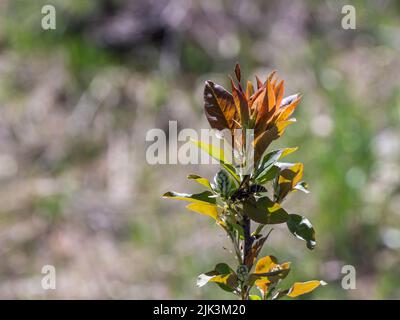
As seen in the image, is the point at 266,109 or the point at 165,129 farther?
the point at 165,129

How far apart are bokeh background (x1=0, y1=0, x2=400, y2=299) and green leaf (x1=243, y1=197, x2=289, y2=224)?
1.53 meters

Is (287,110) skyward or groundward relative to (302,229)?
skyward

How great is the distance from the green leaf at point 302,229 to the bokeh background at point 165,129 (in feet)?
4.97

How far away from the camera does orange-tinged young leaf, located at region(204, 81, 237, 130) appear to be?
70cm

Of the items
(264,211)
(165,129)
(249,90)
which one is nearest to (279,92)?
(249,90)

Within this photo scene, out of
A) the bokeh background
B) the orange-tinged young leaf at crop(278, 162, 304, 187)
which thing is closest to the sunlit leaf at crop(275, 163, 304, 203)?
the orange-tinged young leaf at crop(278, 162, 304, 187)

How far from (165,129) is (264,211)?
2748 millimetres

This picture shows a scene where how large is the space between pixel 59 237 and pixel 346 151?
4.23 ft

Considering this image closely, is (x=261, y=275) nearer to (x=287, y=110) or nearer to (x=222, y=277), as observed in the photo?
(x=222, y=277)

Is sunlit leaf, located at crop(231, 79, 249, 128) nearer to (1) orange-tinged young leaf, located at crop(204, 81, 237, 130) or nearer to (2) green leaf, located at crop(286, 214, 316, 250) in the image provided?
(1) orange-tinged young leaf, located at crop(204, 81, 237, 130)

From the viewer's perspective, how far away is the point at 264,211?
681 millimetres

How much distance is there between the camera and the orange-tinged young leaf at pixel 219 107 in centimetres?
70
